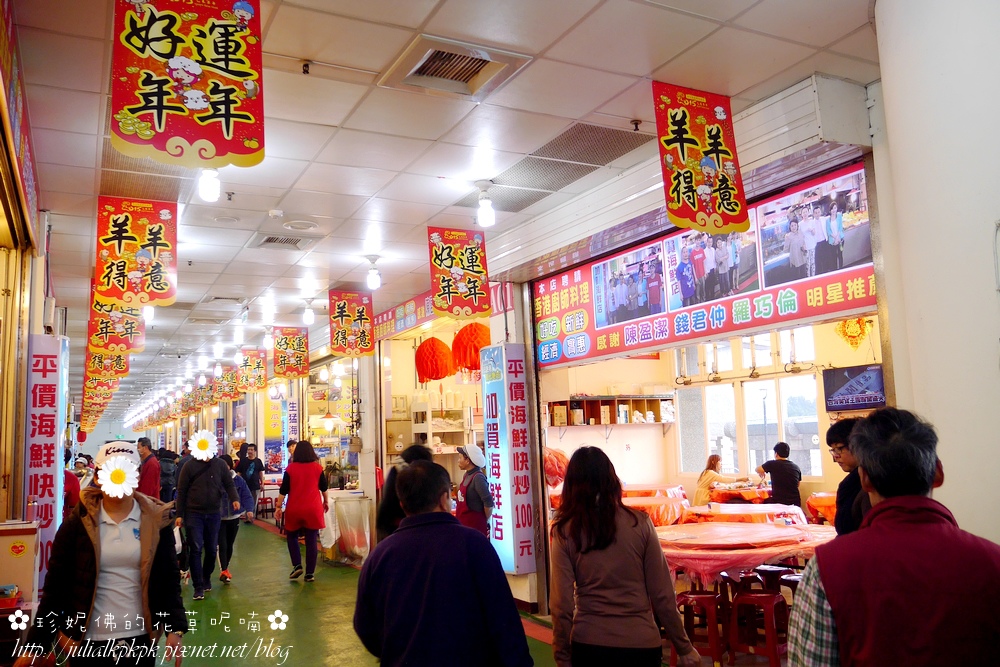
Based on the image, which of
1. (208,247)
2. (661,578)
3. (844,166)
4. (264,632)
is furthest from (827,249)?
(208,247)

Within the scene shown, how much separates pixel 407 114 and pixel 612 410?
8537 mm

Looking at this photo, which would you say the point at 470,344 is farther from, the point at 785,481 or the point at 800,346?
the point at 800,346

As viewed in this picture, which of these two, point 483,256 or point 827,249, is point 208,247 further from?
point 827,249

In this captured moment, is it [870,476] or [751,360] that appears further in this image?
[751,360]

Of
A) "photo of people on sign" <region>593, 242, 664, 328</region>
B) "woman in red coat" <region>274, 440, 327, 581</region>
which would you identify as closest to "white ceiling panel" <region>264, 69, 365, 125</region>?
"photo of people on sign" <region>593, 242, 664, 328</region>

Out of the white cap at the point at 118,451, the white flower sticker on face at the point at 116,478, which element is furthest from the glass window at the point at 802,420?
the white flower sticker on face at the point at 116,478

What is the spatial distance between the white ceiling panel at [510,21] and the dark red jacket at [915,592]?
3159mm

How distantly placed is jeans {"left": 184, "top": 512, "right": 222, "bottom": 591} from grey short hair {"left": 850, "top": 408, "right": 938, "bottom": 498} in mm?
7808

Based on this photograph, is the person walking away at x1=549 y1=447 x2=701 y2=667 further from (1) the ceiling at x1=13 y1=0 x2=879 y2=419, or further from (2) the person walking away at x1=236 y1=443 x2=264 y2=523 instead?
(2) the person walking away at x1=236 y1=443 x2=264 y2=523

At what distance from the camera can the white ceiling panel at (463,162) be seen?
6.01 m

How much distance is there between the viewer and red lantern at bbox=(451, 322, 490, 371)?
10.0 m

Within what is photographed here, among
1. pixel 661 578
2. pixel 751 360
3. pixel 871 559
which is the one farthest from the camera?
pixel 751 360

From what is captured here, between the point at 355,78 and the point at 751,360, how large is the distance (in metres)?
9.44

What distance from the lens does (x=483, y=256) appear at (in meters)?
7.87
